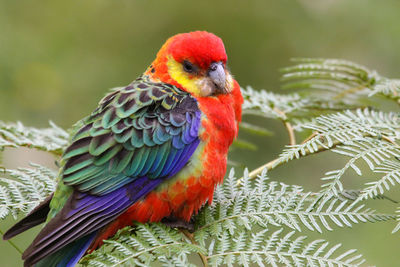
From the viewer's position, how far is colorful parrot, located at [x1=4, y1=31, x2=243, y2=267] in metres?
2.54

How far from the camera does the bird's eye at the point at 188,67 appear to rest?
3297 millimetres

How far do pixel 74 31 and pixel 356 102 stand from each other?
3608 millimetres

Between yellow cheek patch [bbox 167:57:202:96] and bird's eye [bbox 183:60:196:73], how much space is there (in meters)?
0.02

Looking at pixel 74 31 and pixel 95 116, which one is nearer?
pixel 95 116

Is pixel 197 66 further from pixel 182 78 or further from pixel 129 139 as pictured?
pixel 129 139

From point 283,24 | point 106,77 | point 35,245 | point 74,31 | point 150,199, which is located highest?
point 283,24

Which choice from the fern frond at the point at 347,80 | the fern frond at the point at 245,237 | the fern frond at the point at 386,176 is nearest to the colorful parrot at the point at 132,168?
the fern frond at the point at 245,237

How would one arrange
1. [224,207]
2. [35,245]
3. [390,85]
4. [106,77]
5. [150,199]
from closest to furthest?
1. [35,245]
2. [224,207]
3. [150,199]
4. [390,85]
5. [106,77]

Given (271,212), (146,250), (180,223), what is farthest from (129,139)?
(271,212)

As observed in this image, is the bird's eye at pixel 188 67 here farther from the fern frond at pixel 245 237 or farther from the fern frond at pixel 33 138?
the fern frond at pixel 245 237

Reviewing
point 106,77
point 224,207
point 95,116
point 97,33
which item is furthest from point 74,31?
point 224,207

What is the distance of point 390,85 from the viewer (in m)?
3.13

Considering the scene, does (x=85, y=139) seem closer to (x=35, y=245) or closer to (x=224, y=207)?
(x=35, y=245)

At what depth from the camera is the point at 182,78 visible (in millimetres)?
3283
